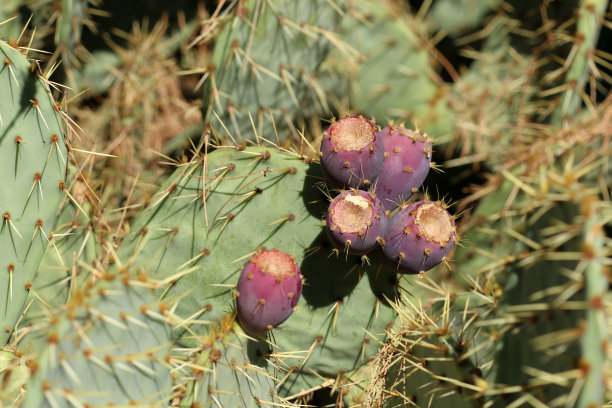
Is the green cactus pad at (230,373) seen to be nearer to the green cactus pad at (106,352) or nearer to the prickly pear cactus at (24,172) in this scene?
the green cactus pad at (106,352)

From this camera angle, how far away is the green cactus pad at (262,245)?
4.43 ft

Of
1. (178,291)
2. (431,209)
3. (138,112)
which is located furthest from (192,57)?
(431,209)

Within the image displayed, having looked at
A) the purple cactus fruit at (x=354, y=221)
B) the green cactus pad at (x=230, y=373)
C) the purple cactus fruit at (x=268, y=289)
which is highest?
the purple cactus fruit at (x=354, y=221)

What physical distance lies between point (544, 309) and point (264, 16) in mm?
1018

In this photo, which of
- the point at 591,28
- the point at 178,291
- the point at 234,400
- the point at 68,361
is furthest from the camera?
the point at 591,28

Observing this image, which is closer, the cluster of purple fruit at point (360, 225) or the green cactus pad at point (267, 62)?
the cluster of purple fruit at point (360, 225)

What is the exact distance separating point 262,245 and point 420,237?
1.15 feet

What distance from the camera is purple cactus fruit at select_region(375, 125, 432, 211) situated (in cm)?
130

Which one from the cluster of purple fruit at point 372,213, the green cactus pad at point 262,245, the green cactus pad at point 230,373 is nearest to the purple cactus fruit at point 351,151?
the cluster of purple fruit at point 372,213

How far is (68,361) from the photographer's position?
0.97 meters

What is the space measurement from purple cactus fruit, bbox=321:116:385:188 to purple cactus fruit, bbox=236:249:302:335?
0.21m

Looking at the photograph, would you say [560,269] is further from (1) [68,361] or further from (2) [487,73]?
(2) [487,73]

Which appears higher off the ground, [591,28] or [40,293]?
[591,28]

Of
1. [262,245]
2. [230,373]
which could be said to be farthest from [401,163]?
[230,373]
